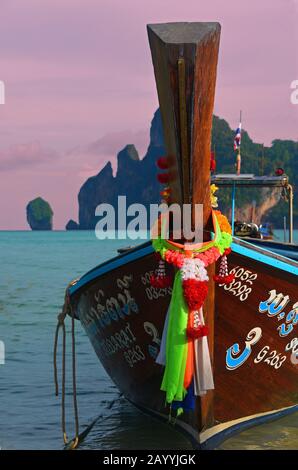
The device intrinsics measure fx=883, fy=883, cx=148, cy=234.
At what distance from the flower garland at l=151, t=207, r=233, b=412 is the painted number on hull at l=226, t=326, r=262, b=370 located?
582 millimetres

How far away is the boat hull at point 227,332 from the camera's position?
28.2ft

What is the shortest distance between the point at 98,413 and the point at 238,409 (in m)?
3.21

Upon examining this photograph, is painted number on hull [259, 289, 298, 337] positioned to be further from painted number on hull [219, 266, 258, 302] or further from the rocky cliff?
the rocky cliff

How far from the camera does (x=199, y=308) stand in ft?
26.8

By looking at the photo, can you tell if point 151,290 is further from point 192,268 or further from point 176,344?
point 192,268

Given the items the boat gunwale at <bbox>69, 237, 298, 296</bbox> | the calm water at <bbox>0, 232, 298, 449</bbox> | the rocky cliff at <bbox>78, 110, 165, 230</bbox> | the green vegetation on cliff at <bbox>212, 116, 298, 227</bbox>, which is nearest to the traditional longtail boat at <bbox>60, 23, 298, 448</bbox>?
the boat gunwale at <bbox>69, 237, 298, 296</bbox>

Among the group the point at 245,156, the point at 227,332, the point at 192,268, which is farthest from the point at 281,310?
the point at 245,156

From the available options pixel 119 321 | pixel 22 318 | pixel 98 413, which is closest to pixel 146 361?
pixel 119 321

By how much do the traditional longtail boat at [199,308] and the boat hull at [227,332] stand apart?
0.5 inches

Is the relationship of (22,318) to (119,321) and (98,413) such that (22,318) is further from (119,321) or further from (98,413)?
(119,321)

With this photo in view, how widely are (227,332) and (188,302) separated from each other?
0.86 meters

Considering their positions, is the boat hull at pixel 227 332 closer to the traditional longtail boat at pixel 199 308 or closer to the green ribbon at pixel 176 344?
the traditional longtail boat at pixel 199 308

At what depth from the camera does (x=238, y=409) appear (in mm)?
9234

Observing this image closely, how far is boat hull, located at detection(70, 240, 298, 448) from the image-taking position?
8.60 m
